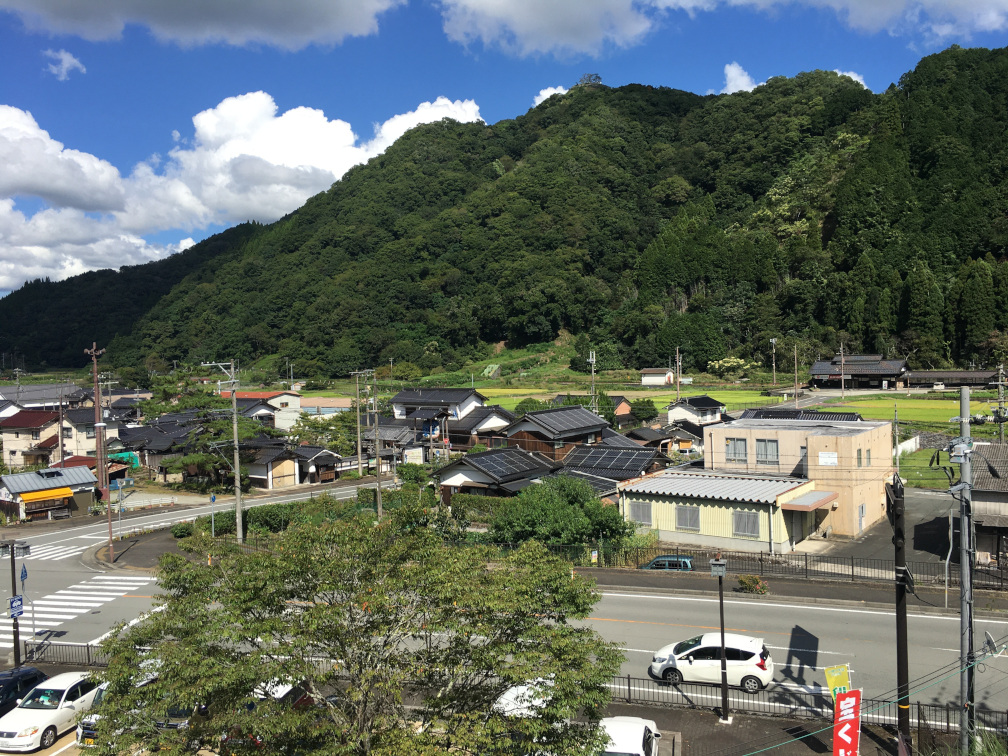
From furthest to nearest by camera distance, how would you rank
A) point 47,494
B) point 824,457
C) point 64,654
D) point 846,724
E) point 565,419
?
1. point 565,419
2. point 47,494
3. point 824,457
4. point 64,654
5. point 846,724

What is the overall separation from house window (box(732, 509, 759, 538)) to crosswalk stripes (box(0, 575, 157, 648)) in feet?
67.6

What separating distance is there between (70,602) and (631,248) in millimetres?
107673

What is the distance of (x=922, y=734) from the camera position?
1047cm

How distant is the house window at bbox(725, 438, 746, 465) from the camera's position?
89.9 feet

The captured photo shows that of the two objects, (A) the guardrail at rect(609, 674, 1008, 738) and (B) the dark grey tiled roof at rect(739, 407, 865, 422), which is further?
(B) the dark grey tiled roof at rect(739, 407, 865, 422)

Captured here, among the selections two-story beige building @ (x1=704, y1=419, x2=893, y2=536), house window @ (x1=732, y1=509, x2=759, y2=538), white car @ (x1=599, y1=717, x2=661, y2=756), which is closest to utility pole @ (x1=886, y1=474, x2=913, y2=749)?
white car @ (x1=599, y1=717, x2=661, y2=756)

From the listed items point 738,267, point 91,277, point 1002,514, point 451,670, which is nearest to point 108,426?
point 451,670

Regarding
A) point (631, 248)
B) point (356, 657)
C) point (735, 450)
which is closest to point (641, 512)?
point (735, 450)

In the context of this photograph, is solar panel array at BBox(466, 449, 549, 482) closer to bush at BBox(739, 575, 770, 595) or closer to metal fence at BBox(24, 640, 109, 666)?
bush at BBox(739, 575, 770, 595)

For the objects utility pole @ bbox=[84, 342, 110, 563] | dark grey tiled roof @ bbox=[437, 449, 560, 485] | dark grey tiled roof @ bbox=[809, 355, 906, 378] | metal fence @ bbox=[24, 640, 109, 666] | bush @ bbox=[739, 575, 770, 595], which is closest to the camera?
metal fence @ bbox=[24, 640, 109, 666]

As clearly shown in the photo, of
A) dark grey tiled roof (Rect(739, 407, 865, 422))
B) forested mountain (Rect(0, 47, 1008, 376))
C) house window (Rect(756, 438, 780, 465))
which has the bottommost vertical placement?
house window (Rect(756, 438, 780, 465))

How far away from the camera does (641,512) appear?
83.4 ft

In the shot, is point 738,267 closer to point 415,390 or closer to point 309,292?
point 415,390

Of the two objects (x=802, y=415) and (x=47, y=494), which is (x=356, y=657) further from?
(x=47, y=494)
